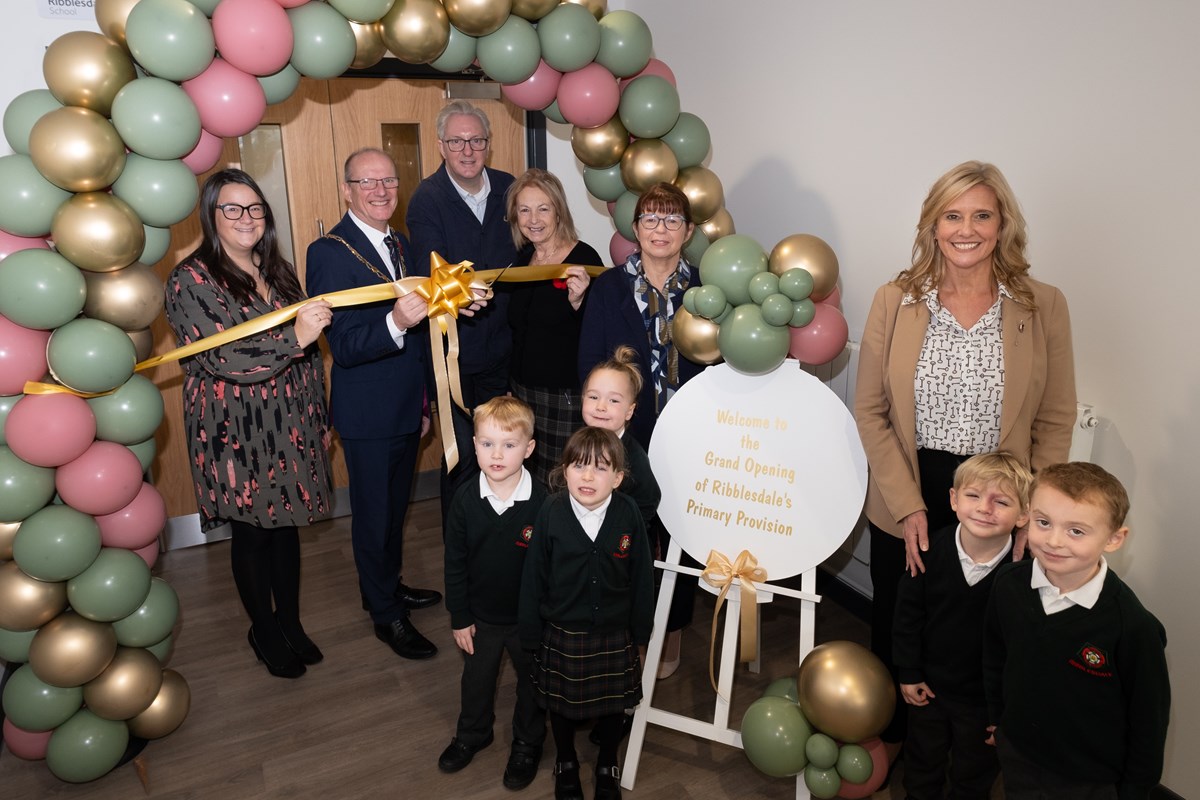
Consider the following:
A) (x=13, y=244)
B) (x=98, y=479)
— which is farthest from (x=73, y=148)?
(x=98, y=479)

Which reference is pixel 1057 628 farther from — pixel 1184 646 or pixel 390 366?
pixel 390 366

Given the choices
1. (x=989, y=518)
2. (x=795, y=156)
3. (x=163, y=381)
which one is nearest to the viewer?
(x=989, y=518)

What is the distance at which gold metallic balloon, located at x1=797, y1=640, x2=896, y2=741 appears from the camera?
2.15 metres

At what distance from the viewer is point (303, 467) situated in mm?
2711

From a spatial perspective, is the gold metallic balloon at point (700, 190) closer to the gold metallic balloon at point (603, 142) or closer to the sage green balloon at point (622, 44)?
the gold metallic balloon at point (603, 142)

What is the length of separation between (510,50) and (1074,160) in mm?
1579

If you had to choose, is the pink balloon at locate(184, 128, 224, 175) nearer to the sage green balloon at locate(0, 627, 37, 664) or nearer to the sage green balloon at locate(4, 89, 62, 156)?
the sage green balloon at locate(4, 89, 62, 156)

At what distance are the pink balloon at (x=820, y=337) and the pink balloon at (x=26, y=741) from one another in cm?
232

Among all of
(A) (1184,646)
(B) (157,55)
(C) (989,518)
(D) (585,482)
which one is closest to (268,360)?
(B) (157,55)

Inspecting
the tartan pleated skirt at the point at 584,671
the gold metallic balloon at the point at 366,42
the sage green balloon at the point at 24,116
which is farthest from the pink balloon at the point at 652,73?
the tartan pleated skirt at the point at 584,671

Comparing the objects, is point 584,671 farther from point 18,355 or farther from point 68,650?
point 18,355

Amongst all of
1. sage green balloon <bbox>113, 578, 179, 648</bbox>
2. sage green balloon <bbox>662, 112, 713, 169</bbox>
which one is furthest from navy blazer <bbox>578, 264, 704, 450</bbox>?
sage green balloon <bbox>113, 578, 179, 648</bbox>

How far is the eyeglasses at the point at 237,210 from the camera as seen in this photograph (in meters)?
2.48

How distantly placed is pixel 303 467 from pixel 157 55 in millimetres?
1227
